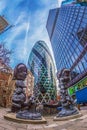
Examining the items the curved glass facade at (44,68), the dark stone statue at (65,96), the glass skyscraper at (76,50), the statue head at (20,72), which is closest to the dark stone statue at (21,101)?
the statue head at (20,72)

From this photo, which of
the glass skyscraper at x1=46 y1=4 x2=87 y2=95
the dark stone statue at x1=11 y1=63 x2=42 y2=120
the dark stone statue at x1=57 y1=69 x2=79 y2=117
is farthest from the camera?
the glass skyscraper at x1=46 y1=4 x2=87 y2=95

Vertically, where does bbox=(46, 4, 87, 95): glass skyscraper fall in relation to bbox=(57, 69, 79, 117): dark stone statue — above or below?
above

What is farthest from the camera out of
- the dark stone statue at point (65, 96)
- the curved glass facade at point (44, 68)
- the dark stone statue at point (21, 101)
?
the curved glass facade at point (44, 68)

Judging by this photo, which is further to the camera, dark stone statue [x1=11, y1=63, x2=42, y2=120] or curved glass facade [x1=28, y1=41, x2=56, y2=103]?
curved glass facade [x1=28, y1=41, x2=56, y2=103]

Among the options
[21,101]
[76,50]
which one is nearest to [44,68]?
[76,50]

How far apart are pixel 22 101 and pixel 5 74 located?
826 cm

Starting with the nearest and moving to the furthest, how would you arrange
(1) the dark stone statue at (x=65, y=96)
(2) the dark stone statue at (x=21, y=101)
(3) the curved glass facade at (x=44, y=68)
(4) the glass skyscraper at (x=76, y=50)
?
(2) the dark stone statue at (x=21, y=101)
(1) the dark stone statue at (x=65, y=96)
(3) the curved glass facade at (x=44, y=68)
(4) the glass skyscraper at (x=76, y=50)

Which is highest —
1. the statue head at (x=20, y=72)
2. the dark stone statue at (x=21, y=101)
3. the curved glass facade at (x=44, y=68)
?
the curved glass facade at (x=44, y=68)

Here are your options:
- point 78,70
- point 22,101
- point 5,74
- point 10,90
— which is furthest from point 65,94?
point 78,70

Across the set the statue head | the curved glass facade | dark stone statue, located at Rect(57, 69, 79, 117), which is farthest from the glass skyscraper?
the statue head

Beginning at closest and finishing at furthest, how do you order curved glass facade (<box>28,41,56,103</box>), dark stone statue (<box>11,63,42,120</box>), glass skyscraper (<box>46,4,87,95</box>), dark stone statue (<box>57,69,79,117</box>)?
dark stone statue (<box>11,63,42,120</box>), dark stone statue (<box>57,69,79,117</box>), curved glass facade (<box>28,41,56,103</box>), glass skyscraper (<box>46,4,87,95</box>)

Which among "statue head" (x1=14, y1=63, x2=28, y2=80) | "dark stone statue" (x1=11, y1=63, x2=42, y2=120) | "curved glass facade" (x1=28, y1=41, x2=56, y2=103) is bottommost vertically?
"dark stone statue" (x1=11, y1=63, x2=42, y2=120)

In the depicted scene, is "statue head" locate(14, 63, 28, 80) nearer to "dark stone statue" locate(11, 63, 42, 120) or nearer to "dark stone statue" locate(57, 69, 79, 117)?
"dark stone statue" locate(11, 63, 42, 120)

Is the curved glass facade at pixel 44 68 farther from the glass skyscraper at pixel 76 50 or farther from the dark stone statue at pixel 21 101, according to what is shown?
the dark stone statue at pixel 21 101
